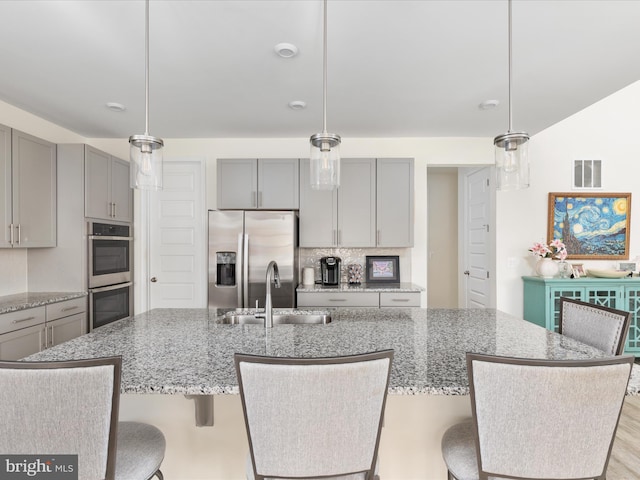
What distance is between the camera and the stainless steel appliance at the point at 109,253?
3.40 m

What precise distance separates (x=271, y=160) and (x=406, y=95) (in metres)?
1.57

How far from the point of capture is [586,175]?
4176 mm

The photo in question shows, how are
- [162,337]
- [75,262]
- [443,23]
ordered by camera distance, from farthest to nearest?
[75,262] < [443,23] < [162,337]

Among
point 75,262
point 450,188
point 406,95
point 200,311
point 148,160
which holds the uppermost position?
point 406,95

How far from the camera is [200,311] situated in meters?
2.34

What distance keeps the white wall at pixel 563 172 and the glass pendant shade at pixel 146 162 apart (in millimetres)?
3728

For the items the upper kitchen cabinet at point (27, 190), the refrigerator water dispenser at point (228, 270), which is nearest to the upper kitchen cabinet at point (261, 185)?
the refrigerator water dispenser at point (228, 270)

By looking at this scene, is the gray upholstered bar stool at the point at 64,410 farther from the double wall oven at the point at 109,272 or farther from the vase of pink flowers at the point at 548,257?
the vase of pink flowers at the point at 548,257

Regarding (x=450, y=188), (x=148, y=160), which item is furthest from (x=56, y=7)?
(x=450, y=188)

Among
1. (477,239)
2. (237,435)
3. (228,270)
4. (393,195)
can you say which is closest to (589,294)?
(477,239)

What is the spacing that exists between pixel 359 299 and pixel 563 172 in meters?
2.89

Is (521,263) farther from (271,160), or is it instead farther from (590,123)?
(271,160)

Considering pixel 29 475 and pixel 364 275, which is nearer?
pixel 29 475

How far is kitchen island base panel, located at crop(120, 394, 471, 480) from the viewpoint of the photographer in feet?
5.03
